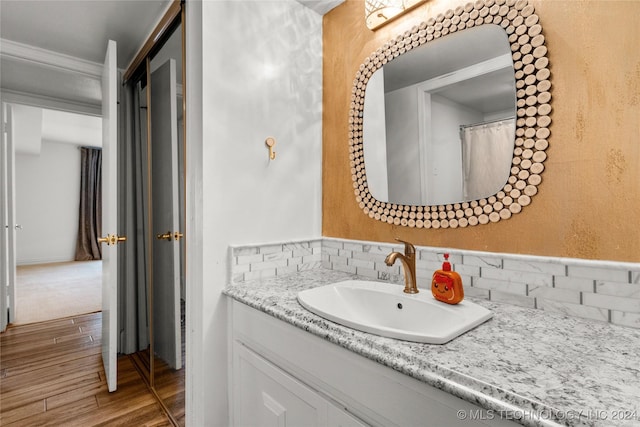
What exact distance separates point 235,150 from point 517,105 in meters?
1.02

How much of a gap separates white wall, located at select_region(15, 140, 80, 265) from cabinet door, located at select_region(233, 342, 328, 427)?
286 inches

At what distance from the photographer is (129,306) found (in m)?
2.50

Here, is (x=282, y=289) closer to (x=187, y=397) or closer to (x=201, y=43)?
(x=187, y=397)

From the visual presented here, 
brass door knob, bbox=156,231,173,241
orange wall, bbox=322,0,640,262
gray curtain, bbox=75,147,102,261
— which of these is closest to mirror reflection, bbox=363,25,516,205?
orange wall, bbox=322,0,640,262

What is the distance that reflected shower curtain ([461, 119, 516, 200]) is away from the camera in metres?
1.01

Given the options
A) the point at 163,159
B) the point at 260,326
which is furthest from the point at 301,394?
the point at 163,159

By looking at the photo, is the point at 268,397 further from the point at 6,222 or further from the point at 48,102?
the point at 48,102

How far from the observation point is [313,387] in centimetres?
86

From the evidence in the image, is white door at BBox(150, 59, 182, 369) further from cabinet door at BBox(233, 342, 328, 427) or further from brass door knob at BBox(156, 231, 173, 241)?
cabinet door at BBox(233, 342, 328, 427)

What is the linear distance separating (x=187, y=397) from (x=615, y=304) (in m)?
1.48

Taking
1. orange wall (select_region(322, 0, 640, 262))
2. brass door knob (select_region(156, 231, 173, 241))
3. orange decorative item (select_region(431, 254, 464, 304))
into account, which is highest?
orange wall (select_region(322, 0, 640, 262))

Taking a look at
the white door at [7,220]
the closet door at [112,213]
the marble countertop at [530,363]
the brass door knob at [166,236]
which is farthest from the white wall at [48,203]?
the marble countertop at [530,363]

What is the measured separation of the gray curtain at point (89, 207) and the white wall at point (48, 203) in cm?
11

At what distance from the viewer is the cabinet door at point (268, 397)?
Result: 87 cm
